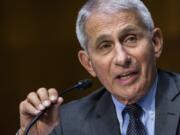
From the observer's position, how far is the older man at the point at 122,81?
2.44m

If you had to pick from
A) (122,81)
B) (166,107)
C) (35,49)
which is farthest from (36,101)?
(35,49)

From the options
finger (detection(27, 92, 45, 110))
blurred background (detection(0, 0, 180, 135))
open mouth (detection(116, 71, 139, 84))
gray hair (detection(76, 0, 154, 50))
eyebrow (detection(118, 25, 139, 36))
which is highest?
gray hair (detection(76, 0, 154, 50))

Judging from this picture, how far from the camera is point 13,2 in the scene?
14.5 feet

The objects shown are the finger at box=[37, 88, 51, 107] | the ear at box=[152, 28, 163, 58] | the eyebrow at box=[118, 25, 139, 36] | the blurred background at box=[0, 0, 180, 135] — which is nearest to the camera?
the finger at box=[37, 88, 51, 107]

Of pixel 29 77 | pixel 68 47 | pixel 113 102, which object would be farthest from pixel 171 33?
pixel 113 102

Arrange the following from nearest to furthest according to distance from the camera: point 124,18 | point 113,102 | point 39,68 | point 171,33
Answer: point 124,18, point 113,102, point 171,33, point 39,68

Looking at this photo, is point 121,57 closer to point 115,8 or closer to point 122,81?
point 122,81

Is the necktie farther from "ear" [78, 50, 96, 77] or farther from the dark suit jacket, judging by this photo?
"ear" [78, 50, 96, 77]

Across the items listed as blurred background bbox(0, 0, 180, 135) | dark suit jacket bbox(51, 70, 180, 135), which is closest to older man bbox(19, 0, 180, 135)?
dark suit jacket bbox(51, 70, 180, 135)

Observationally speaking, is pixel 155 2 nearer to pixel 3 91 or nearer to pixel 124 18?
pixel 3 91

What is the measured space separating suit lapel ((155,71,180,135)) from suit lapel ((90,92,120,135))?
201mm

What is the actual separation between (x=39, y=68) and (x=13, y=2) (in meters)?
0.54

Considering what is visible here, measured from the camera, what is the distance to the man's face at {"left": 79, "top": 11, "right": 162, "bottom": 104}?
2.44 metres

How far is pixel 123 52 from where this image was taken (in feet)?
7.97
